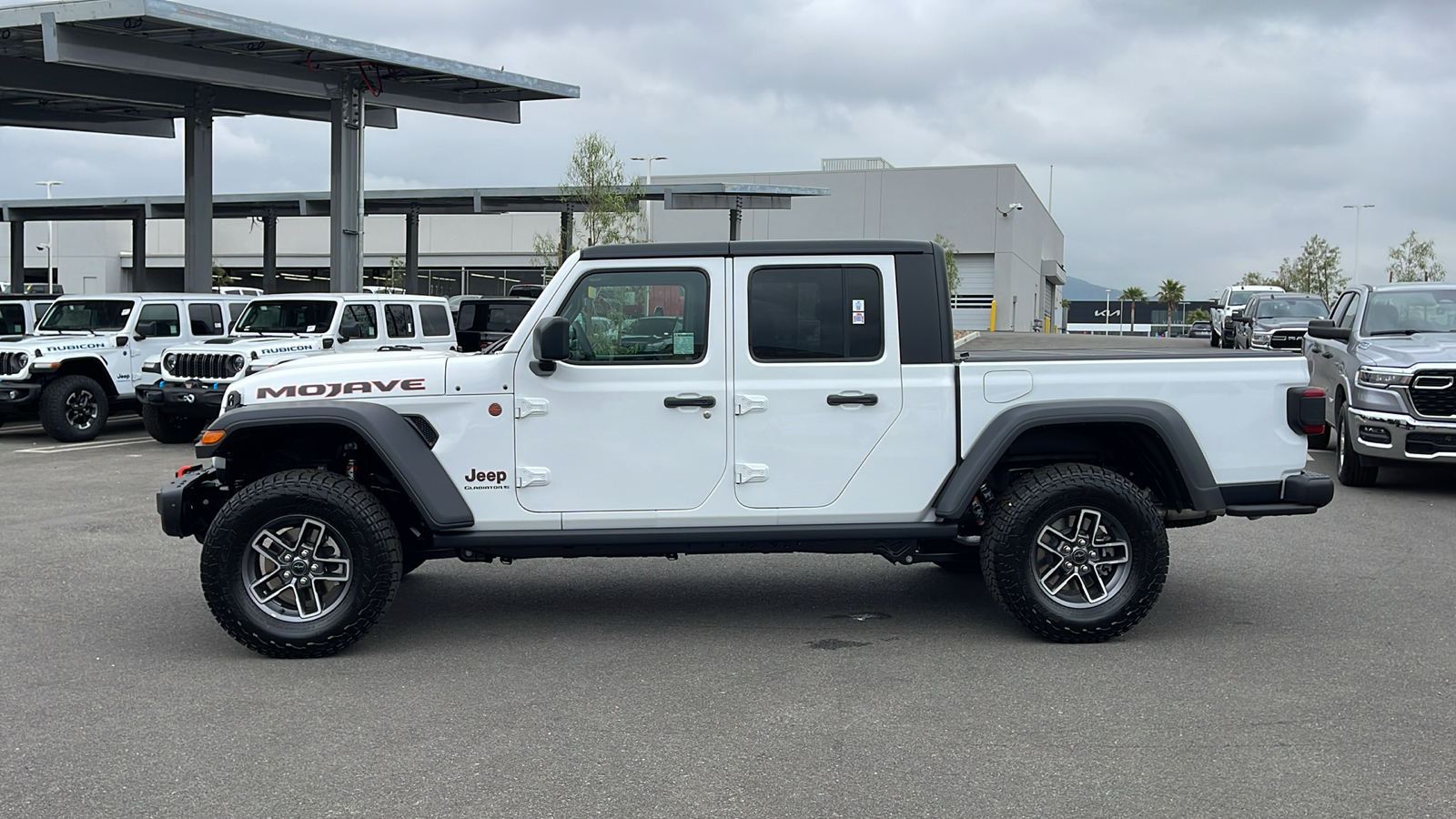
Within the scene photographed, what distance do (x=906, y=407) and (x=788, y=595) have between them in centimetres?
168

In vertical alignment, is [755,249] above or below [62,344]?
above

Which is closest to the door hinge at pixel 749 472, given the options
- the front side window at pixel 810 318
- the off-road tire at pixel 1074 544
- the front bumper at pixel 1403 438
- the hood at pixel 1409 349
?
the front side window at pixel 810 318

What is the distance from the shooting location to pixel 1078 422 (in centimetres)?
604

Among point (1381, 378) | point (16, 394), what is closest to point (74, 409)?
point (16, 394)

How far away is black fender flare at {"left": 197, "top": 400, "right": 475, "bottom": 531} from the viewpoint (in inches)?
229

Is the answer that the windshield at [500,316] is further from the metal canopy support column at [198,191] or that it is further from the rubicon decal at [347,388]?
the rubicon decal at [347,388]

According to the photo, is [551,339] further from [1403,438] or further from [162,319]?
[162,319]

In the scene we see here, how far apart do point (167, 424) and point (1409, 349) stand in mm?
13804

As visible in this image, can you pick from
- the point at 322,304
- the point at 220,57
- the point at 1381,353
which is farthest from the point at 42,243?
the point at 1381,353

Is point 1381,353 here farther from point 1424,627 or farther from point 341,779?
point 341,779

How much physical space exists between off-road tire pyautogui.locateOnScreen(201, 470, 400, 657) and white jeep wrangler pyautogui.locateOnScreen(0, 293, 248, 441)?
11245 mm

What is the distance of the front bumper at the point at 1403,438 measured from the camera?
10422 millimetres

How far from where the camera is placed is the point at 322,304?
50.6ft

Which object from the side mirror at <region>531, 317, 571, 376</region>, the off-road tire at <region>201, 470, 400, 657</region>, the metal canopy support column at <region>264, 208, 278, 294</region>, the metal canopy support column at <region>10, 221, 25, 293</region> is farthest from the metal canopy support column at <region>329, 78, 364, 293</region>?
the metal canopy support column at <region>10, 221, 25, 293</region>
